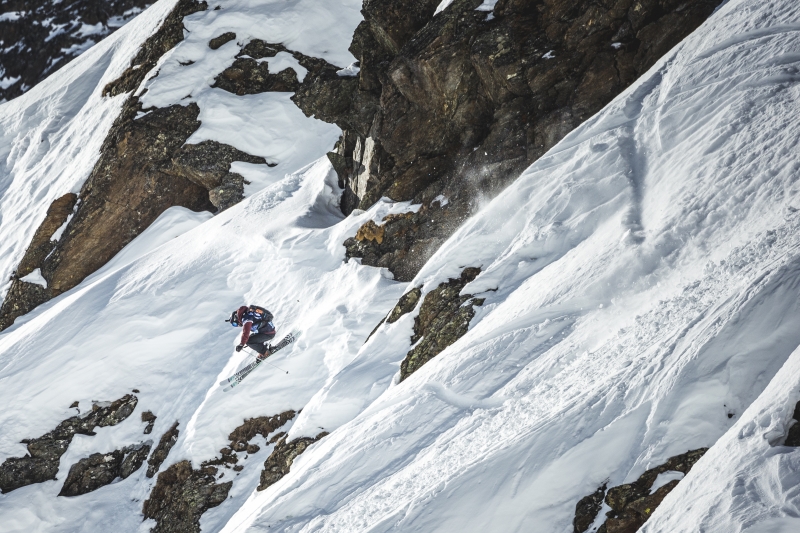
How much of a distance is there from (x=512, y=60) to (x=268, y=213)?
9.94m

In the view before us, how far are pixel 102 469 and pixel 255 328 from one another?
5111mm

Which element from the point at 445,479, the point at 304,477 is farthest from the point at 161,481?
the point at 445,479

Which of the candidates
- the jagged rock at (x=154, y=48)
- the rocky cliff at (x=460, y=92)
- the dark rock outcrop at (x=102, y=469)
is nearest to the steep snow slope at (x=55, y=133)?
the jagged rock at (x=154, y=48)

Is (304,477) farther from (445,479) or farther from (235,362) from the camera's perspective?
(235,362)

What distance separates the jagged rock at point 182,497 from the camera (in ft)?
39.3

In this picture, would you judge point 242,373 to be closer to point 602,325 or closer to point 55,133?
point 602,325

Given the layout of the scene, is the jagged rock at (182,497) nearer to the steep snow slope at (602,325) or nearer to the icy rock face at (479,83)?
the steep snow slope at (602,325)

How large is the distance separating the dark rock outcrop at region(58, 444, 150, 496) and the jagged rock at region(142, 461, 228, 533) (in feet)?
4.33

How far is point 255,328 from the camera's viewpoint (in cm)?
1370

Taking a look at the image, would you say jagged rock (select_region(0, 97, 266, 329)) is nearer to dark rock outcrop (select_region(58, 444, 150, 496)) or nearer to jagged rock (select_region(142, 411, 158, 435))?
jagged rock (select_region(142, 411, 158, 435))

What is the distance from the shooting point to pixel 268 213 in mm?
20094

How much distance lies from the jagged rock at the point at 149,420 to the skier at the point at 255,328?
3257 millimetres

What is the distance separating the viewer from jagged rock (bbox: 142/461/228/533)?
39.3ft

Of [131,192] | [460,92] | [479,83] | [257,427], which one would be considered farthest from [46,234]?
[479,83]
